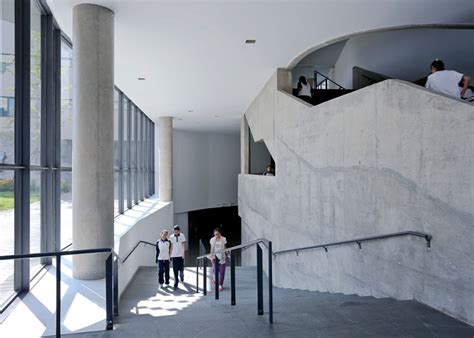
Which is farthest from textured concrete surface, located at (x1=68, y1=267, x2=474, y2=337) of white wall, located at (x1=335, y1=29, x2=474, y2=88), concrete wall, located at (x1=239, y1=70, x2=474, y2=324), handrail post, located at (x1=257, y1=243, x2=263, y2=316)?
white wall, located at (x1=335, y1=29, x2=474, y2=88)

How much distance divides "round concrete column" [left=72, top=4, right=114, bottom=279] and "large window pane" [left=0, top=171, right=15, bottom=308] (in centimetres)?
78

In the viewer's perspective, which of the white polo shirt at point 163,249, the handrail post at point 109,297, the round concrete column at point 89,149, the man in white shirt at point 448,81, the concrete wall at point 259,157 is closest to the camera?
the handrail post at point 109,297

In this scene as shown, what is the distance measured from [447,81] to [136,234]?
7.65 metres

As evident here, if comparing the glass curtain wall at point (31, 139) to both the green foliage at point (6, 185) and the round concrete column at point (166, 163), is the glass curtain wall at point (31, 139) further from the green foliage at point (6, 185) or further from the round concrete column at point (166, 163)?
the round concrete column at point (166, 163)

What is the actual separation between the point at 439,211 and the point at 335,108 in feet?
9.45

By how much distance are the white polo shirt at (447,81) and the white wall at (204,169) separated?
18.5 metres

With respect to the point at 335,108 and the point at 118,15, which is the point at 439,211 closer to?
the point at 335,108

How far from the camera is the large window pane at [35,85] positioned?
19.1 feet

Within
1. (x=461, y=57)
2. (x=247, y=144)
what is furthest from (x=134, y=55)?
(x=247, y=144)

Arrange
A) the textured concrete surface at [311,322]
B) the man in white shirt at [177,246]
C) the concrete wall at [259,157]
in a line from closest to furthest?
1. the textured concrete surface at [311,322]
2. the man in white shirt at [177,246]
3. the concrete wall at [259,157]

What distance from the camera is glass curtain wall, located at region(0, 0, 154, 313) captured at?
475cm

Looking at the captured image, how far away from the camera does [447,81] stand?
193 inches

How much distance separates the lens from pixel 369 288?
5168 mm

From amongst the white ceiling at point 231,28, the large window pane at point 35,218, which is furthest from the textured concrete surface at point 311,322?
the white ceiling at point 231,28
